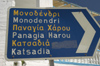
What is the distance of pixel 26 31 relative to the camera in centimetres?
117

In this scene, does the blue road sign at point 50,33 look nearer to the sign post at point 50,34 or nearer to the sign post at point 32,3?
the sign post at point 50,34

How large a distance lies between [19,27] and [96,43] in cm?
78

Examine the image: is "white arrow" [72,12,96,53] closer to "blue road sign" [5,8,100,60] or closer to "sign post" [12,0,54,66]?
"blue road sign" [5,8,100,60]

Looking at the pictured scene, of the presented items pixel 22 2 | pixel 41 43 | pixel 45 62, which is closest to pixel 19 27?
pixel 41 43

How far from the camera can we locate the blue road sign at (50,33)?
1.14 m

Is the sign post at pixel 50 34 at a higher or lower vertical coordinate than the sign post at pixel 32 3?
lower

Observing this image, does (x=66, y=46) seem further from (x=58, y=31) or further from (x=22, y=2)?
(x=22, y=2)

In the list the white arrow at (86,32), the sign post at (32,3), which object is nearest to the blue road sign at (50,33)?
the white arrow at (86,32)

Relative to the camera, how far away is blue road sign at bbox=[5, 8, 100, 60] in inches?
44.9

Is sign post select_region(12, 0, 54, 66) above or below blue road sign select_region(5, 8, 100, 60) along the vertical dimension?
above

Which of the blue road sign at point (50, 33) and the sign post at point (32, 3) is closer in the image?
the blue road sign at point (50, 33)

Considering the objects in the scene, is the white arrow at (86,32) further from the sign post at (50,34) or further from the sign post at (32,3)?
Result: the sign post at (32,3)

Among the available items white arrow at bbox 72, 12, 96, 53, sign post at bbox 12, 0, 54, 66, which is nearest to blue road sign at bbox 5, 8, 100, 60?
white arrow at bbox 72, 12, 96, 53

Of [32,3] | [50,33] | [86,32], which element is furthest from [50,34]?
[32,3]
